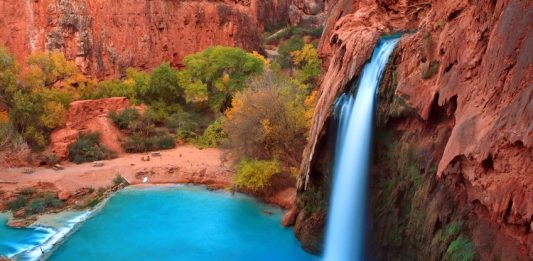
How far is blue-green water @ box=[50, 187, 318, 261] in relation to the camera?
51.6ft

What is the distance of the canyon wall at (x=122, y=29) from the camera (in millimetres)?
32938

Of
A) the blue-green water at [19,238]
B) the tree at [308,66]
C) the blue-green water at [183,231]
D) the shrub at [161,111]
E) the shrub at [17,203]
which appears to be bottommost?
the blue-green water at [19,238]

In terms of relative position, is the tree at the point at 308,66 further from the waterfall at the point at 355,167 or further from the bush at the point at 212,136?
the waterfall at the point at 355,167

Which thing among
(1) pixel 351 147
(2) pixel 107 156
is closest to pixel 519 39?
(1) pixel 351 147

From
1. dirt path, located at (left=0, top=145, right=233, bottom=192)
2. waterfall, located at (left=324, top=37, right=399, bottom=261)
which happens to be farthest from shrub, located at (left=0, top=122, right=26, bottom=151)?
waterfall, located at (left=324, top=37, right=399, bottom=261)

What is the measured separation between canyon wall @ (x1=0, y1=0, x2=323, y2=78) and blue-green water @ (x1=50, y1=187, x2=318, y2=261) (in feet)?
56.2

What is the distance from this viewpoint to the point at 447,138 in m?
11.0

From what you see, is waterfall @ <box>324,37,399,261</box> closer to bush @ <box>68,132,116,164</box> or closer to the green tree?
the green tree

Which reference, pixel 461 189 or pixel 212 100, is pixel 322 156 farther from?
pixel 212 100

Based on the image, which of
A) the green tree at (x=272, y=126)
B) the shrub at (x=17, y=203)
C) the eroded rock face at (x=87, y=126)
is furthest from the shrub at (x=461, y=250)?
the eroded rock face at (x=87, y=126)

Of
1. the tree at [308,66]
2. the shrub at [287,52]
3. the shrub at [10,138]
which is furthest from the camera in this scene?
the shrub at [287,52]

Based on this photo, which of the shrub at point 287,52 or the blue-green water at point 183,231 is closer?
the blue-green water at point 183,231

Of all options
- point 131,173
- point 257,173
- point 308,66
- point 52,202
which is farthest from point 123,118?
point 308,66

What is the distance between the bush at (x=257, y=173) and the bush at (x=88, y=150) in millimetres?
10321
